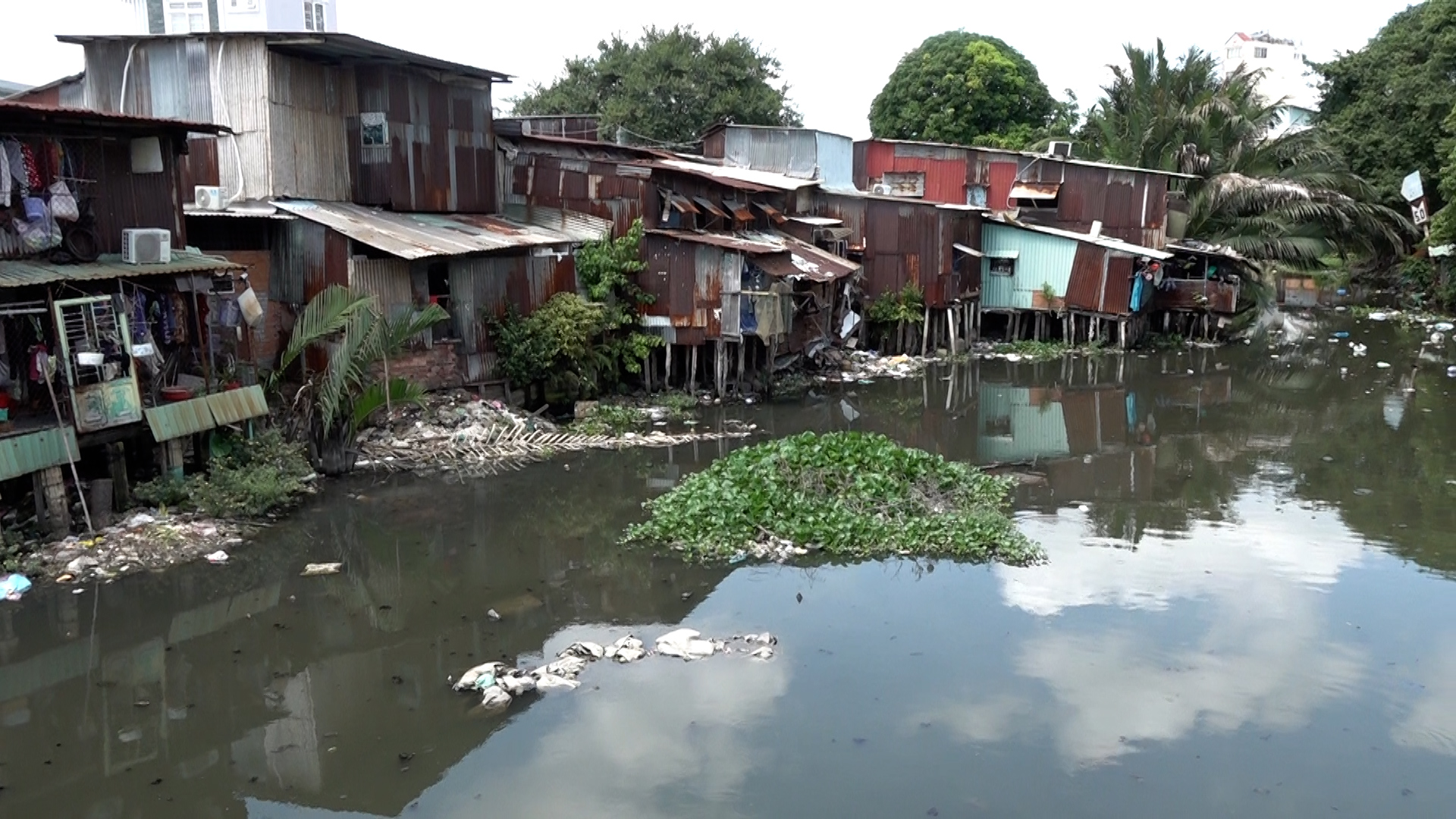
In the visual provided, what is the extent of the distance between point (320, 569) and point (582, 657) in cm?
347

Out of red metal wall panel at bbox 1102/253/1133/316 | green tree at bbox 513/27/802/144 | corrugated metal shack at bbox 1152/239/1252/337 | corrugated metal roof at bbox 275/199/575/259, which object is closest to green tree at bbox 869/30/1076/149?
green tree at bbox 513/27/802/144

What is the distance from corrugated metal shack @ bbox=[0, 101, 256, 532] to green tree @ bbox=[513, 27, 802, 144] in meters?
22.4

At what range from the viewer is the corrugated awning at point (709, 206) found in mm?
21250

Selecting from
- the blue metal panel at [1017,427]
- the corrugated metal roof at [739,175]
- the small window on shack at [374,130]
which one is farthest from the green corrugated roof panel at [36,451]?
the corrugated metal roof at [739,175]

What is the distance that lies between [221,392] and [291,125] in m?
5.16

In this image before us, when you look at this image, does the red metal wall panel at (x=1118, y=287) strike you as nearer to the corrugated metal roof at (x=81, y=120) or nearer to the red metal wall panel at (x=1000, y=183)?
the red metal wall panel at (x=1000, y=183)

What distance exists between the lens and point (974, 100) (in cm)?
4053

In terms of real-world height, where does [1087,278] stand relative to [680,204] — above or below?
below

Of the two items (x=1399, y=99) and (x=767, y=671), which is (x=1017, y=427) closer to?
(x=767, y=671)

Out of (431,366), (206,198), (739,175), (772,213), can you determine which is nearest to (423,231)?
(431,366)

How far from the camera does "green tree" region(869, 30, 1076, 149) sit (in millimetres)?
40344

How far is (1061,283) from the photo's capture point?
26.6 metres

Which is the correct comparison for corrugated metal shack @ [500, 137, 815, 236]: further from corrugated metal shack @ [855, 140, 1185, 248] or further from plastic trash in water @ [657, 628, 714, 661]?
plastic trash in water @ [657, 628, 714, 661]

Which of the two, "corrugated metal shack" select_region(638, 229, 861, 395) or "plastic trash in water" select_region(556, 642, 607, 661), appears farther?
"corrugated metal shack" select_region(638, 229, 861, 395)
